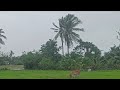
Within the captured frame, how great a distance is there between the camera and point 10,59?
14.0 metres

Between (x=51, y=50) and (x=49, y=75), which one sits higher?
(x=51, y=50)

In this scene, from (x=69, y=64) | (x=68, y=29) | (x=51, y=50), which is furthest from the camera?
(x=68, y=29)

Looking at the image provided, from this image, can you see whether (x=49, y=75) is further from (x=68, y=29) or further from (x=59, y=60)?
(x=68, y=29)

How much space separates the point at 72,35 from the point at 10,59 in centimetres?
484

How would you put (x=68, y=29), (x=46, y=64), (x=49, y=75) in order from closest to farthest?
(x=49, y=75) → (x=46, y=64) → (x=68, y=29)

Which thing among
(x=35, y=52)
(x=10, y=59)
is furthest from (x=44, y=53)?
(x=10, y=59)

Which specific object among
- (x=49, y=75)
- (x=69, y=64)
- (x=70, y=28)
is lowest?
(x=49, y=75)

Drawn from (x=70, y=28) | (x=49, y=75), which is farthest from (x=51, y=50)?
(x=49, y=75)

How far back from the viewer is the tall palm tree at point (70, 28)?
16.9 m

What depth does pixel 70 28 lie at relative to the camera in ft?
56.7

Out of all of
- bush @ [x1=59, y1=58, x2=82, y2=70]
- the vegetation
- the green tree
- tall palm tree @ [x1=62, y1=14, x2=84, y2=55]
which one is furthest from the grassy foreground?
tall palm tree @ [x1=62, y1=14, x2=84, y2=55]
